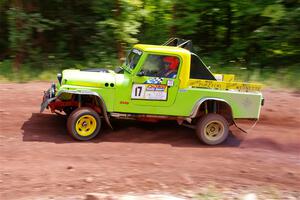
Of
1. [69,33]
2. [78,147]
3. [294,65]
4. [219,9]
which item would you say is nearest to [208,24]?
[219,9]

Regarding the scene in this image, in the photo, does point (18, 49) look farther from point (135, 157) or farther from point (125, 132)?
point (135, 157)

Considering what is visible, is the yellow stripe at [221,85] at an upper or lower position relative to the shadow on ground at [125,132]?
upper

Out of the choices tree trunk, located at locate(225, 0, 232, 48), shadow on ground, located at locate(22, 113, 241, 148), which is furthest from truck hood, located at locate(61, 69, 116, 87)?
tree trunk, located at locate(225, 0, 232, 48)

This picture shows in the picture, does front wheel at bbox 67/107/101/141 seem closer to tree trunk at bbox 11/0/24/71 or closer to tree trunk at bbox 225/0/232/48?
tree trunk at bbox 11/0/24/71

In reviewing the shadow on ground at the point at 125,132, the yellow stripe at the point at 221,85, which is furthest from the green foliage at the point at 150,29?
the yellow stripe at the point at 221,85

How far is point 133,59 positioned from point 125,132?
1352 millimetres

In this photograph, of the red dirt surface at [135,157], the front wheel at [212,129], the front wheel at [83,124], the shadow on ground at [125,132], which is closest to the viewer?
the red dirt surface at [135,157]

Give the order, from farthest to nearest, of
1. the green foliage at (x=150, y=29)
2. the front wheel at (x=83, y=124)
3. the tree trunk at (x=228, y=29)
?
the tree trunk at (x=228, y=29) → the green foliage at (x=150, y=29) → the front wheel at (x=83, y=124)

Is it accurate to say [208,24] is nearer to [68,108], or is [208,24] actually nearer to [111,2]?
[111,2]

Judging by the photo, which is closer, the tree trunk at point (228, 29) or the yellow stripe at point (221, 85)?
the yellow stripe at point (221, 85)

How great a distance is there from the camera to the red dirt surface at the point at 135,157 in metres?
6.37

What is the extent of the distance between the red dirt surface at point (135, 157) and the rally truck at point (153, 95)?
1.28ft

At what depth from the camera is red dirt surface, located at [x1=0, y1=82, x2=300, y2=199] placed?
637 centimetres

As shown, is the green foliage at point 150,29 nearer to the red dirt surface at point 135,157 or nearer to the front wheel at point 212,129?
the red dirt surface at point 135,157
